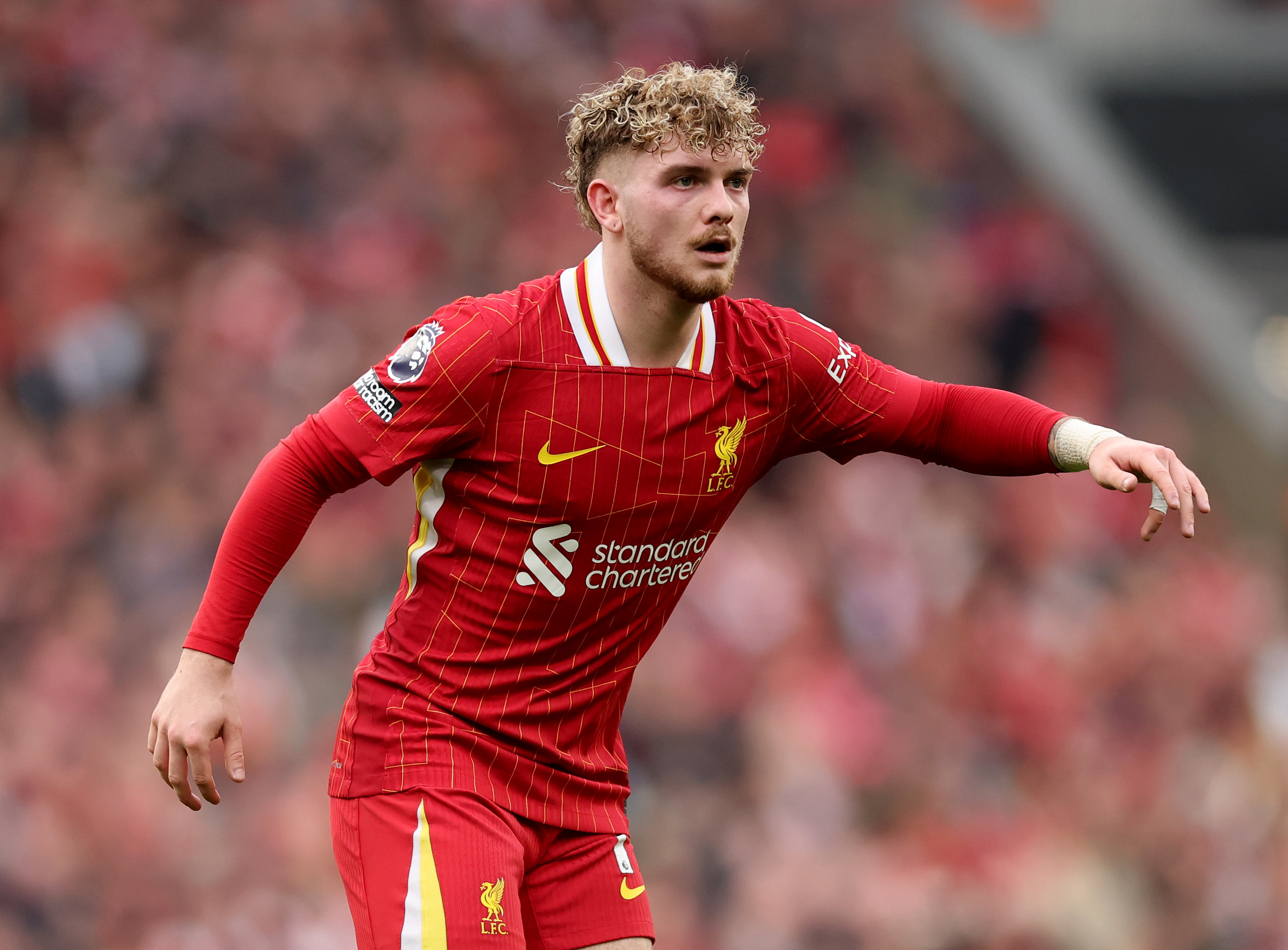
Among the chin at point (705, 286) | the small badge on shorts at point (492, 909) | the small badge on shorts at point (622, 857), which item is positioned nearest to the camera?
the small badge on shorts at point (492, 909)

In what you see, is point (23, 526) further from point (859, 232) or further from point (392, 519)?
point (859, 232)

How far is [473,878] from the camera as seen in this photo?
12.0ft

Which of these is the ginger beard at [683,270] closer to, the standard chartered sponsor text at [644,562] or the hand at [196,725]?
Answer: the standard chartered sponsor text at [644,562]

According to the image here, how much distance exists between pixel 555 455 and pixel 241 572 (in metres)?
0.74

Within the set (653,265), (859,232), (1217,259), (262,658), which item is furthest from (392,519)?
(1217,259)

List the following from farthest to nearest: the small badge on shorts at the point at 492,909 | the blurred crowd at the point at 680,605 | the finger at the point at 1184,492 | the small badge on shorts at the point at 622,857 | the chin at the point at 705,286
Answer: the blurred crowd at the point at 680,605, the small badge on shorts at the point at 622,857, the chin at the point at 705,286, the small badge on shorts at the point at 492,909, the finger at the point at 1184,492

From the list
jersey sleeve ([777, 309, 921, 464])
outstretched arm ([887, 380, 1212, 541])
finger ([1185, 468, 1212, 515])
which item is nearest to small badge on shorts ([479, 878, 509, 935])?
jersey sleeve ([777, 309, 921, 464])

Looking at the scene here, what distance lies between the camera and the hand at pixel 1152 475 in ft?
11.6

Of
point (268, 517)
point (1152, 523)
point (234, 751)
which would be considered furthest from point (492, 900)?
point (1152, 523)

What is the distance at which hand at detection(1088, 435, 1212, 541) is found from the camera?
11.6 ft

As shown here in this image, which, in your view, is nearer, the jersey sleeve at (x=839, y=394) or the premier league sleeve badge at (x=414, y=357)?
the premier league sleeve badge at (x=414, y=357)

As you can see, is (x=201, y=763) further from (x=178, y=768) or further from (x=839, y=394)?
(x=839, y=394)

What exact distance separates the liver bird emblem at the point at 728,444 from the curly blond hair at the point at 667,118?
1.97 ft

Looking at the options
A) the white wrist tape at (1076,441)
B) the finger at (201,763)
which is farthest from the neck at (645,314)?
the finger at (201,763)
